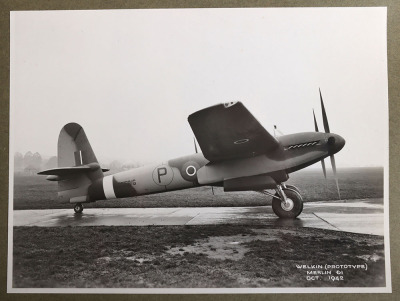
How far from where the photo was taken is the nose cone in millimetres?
3500

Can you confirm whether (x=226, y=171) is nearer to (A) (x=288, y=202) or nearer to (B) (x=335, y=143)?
(A) (x=288, y=202)

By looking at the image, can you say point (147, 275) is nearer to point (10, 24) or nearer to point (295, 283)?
point (295, 283)

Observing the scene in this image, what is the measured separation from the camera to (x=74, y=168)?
3.71 metres

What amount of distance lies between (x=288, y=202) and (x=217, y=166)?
0.78 m

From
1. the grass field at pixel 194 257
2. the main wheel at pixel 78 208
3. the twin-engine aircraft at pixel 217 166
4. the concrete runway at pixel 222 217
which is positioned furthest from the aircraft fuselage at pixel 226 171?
the grass field at pixel 194 257

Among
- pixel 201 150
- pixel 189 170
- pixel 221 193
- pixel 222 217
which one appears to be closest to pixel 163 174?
pixel 189 170

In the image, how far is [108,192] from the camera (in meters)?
3.77

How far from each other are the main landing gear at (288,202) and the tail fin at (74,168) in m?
1.80

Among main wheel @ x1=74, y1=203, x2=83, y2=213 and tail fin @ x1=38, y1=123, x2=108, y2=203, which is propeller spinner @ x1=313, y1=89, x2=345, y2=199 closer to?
tail fin @ x1=38, y1=123, x2=108, y2=203

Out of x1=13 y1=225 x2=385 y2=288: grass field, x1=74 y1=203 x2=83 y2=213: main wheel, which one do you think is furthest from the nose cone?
x1=74 y1=203 x2=83 y2=213: main wheel

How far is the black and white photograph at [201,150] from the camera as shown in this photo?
3.46 m

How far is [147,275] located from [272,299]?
1.19 m

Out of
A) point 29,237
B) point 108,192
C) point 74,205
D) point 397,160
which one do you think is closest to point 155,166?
point 108,192

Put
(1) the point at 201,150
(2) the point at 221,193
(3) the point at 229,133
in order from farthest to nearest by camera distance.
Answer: (2) the point at 221,193
(1) the point at 201,150
(3) the point at 229,133
